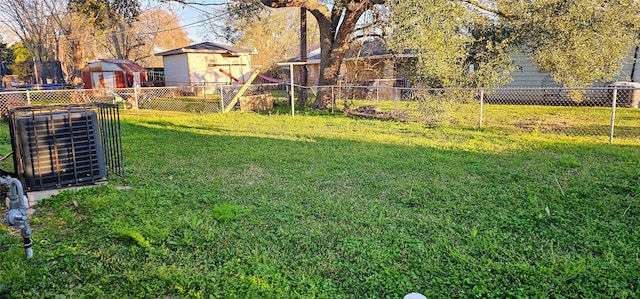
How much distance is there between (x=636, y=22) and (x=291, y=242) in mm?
8791

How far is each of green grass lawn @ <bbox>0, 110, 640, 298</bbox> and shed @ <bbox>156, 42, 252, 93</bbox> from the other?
17409 millimetres

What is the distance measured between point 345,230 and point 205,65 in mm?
21555

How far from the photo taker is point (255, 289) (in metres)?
2.34

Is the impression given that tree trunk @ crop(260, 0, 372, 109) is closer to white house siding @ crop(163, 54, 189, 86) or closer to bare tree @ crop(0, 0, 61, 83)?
white house siding @ crop(163, 54, 189, 86)

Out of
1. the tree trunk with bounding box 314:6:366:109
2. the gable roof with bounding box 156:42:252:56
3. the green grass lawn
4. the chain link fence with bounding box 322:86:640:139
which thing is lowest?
the green grass lawn

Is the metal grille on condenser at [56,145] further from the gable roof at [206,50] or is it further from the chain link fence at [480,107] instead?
the gable roof at [206,50]

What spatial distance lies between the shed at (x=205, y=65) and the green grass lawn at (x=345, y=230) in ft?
57.1

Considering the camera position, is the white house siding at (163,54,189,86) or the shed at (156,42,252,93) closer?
the shed at (156,42,252,93)

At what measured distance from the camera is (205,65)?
22.9 metres

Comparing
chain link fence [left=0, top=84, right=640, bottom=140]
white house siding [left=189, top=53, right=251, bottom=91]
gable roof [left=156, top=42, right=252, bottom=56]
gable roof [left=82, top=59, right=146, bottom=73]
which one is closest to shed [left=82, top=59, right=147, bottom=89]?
gable roof [left=82, top=59, right=146, bottom=73]

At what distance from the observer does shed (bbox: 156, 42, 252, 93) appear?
22.3 meters

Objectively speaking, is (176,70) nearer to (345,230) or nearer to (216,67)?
(216,67)

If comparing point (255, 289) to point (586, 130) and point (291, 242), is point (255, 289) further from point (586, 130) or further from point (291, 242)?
point (586, 130)

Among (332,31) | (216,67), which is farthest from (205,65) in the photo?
(332,31)
